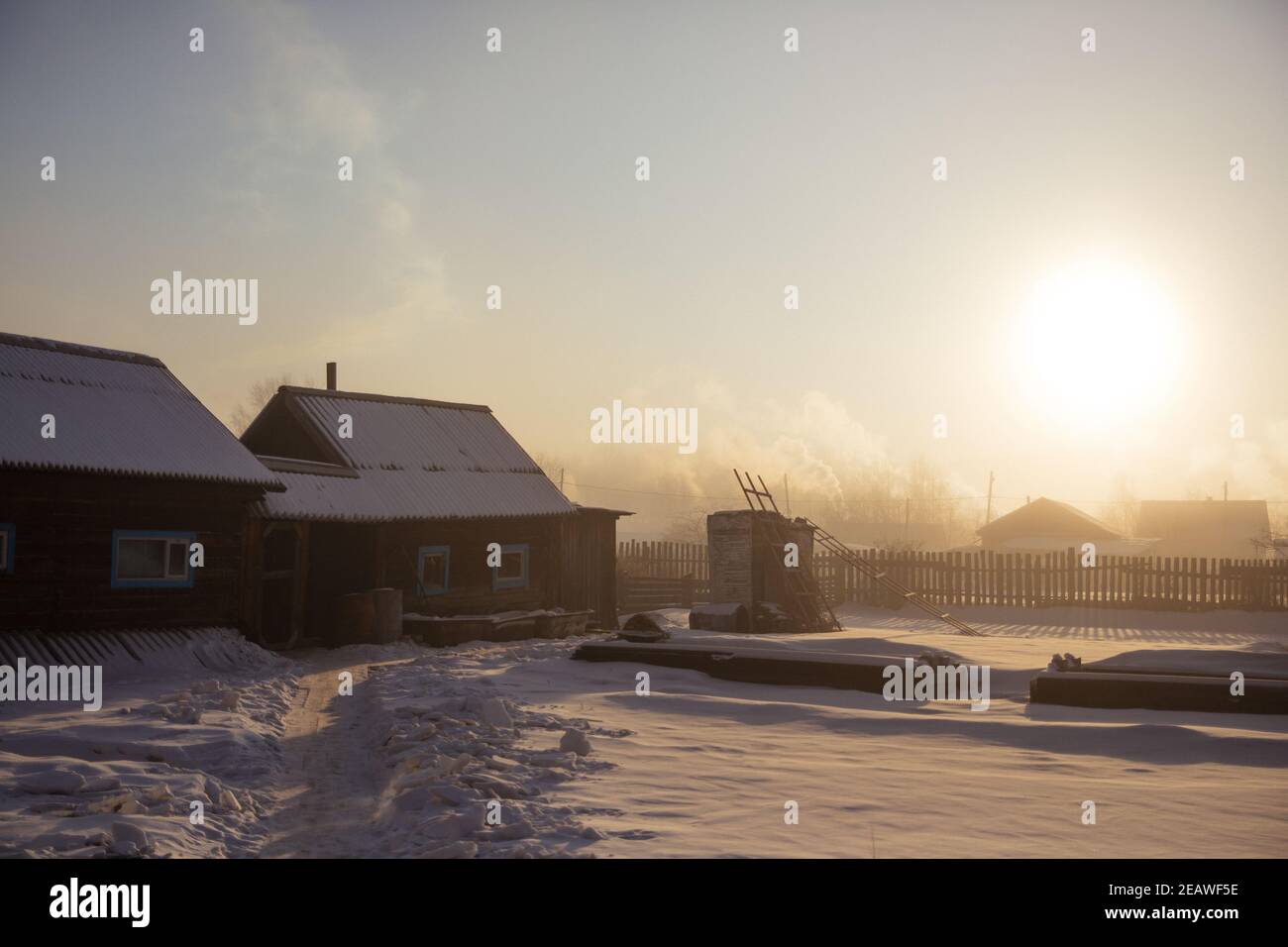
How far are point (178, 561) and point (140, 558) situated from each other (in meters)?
0.65

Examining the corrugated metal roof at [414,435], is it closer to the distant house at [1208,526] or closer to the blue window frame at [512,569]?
the blue window frame at [512,569]

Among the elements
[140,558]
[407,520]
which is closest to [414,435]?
[407,520]

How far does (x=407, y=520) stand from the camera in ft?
67.9

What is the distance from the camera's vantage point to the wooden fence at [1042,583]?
28.2 m

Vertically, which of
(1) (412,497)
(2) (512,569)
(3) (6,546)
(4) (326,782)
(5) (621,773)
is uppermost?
(1) (412,497)

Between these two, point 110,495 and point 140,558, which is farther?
point 140,558

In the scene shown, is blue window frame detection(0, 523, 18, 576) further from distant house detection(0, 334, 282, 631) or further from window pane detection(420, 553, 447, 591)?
window pane detection(420, 553, 447, 591)

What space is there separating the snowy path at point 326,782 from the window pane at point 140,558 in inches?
180

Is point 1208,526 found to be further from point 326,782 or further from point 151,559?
point 326,782
